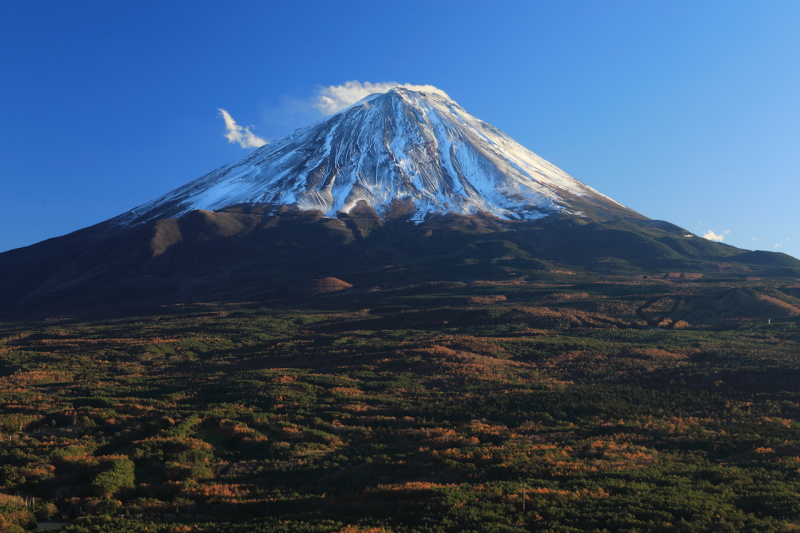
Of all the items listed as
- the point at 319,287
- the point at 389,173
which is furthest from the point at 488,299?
the point at 389,173

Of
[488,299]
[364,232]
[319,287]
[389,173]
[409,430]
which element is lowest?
[409,430]

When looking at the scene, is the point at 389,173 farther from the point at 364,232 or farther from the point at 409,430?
the point at 409,430

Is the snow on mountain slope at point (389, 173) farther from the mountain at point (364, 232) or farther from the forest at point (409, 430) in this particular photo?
the forest at point (409, 430)

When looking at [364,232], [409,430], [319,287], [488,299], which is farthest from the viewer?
[364,232]

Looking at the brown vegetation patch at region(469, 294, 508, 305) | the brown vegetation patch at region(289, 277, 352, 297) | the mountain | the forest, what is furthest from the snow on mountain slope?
the forest

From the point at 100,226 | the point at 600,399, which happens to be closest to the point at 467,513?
the point at 600,399

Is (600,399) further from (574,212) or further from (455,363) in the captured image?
(574,212)

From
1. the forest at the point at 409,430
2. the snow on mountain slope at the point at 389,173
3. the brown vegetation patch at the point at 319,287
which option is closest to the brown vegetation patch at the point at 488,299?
the forest at the point at 409,430
